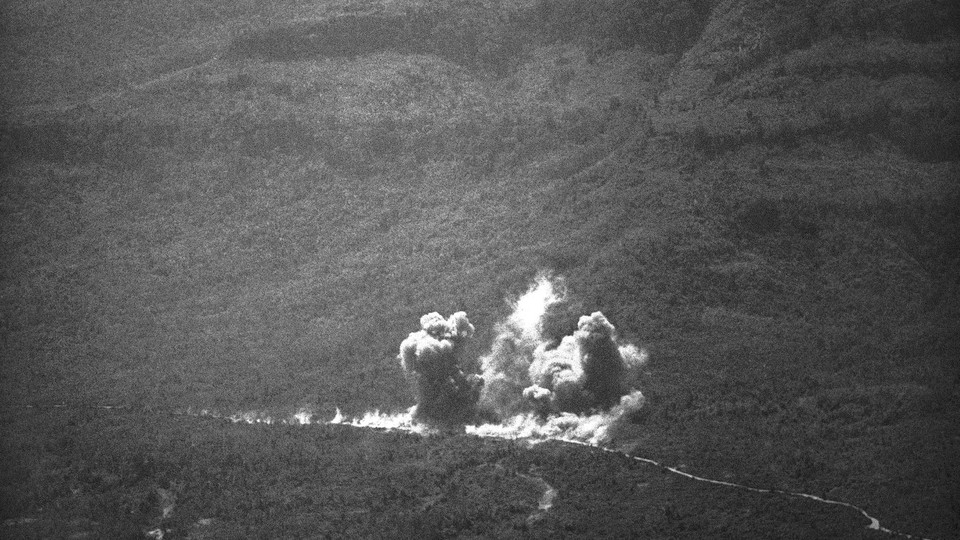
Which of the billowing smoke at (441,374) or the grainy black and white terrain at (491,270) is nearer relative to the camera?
the grainy black and white terrain at (491,270)

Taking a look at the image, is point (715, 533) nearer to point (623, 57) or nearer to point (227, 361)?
point (227, 361)

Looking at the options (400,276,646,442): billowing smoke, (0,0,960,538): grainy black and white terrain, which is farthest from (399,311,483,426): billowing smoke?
(0,0,960,538): grainy black and white terrain

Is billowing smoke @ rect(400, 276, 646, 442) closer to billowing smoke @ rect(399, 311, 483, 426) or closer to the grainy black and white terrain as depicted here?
billowing smoke @ rect(399, 311, 483, 426)

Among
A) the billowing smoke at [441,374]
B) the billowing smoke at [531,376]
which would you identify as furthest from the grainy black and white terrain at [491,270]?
the billowing smoke at [531,376]

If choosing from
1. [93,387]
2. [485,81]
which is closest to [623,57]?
[485,81]

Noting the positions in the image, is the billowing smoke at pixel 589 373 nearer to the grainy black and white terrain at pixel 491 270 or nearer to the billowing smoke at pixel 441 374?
the grainy black and white terrain at pixel 491 270

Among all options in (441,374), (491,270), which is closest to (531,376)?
(441,374)

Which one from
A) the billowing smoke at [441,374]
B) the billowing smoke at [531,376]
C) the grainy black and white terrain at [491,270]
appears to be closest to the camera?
the grainy black and white terrain at [491,270]

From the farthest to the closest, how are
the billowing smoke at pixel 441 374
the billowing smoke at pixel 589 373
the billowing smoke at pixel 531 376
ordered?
1. the billowing smoke at pixel 441 374
2. the billowing smoke at pixel 589 373
3. the billowing smoke at pixel 531 376
